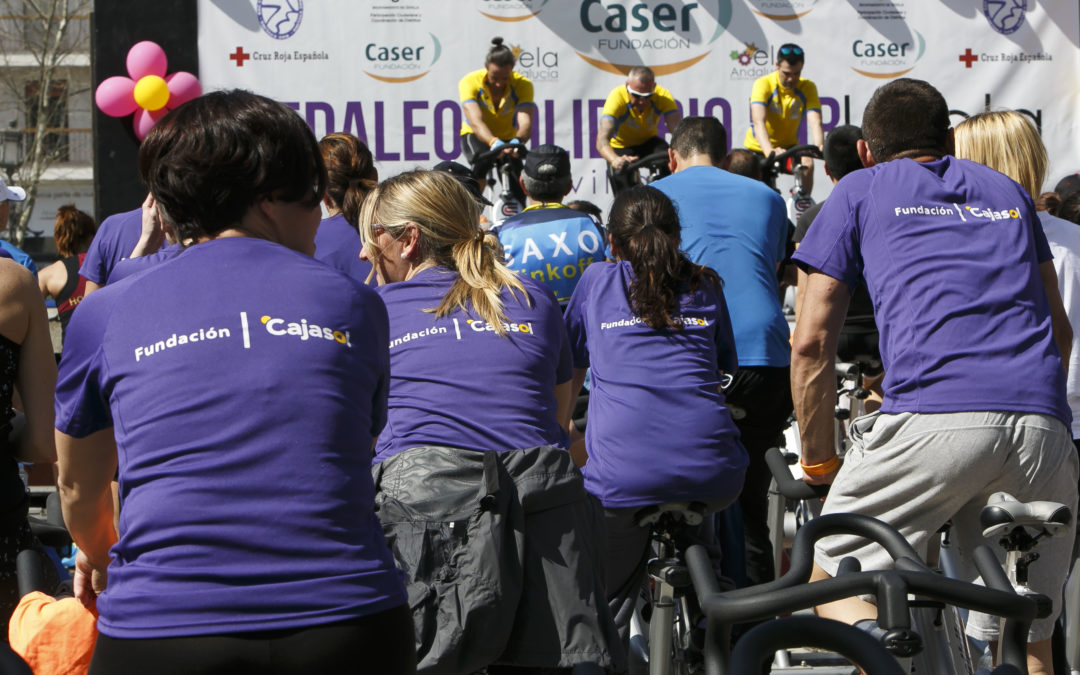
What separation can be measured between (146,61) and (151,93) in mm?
384

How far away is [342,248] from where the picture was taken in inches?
179

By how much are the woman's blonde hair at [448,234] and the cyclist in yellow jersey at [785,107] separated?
8000mm

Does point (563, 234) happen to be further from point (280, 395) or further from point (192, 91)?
point (192, 91)

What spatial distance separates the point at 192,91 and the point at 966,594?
10.8 meters

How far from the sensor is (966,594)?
1641 millimetres

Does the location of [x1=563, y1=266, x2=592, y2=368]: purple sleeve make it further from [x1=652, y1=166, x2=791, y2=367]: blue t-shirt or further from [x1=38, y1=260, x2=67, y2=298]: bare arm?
[x1=38, y1=260, x2=67, y2=298]: bare arm

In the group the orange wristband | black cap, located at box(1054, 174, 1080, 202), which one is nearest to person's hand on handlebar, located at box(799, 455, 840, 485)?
the orange wristband

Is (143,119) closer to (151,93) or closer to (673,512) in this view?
(151,93)

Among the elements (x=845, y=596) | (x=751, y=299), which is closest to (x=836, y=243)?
(x=751, y=299)

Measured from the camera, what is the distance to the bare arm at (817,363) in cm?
333

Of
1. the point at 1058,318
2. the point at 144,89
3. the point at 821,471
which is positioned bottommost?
the point at 821,471

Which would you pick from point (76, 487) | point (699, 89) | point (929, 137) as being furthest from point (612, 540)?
point (699, 89)

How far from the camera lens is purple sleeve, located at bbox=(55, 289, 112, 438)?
188 cm

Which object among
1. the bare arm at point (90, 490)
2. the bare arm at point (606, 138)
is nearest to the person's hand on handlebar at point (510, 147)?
the bare arm at point (606, 138)
